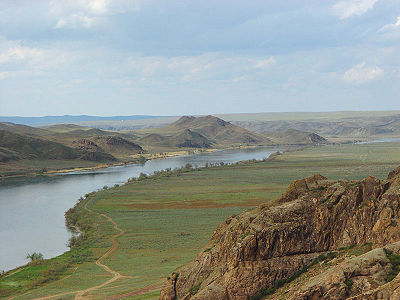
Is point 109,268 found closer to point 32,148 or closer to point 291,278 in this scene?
point 291,278

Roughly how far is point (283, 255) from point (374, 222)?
428 cm

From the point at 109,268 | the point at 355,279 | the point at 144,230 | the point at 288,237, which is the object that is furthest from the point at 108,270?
the point at 355,279

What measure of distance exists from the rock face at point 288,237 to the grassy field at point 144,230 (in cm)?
766

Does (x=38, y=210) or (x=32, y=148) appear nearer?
(x=38, y=210)

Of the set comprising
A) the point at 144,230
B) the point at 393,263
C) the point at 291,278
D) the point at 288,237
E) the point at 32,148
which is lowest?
the point at 144,230

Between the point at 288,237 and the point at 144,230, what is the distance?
4006 cm

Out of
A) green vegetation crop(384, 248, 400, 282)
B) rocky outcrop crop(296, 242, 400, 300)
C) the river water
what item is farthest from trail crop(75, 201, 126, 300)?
green vegetation crop(384, 248, 400, 282)

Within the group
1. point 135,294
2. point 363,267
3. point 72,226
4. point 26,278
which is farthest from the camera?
point 72,226

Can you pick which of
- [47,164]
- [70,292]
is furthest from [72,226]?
[47,164]

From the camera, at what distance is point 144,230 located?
5875 centimetres

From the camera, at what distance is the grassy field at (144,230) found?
36.2m

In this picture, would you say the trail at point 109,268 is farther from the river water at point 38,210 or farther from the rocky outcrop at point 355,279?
the rocky outcrop at point 355,279

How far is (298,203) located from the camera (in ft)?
73.5

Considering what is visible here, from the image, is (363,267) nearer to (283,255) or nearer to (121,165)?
(283,255)
